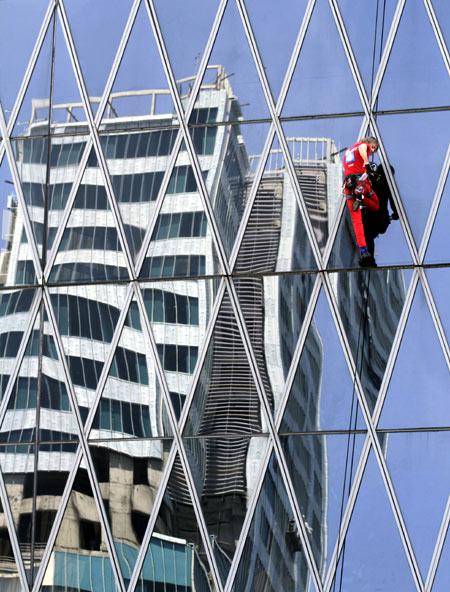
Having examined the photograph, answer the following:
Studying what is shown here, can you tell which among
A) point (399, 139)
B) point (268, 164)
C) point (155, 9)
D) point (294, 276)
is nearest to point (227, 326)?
point (294, 276)

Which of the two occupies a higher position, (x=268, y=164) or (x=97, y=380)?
(x=268, y=164)

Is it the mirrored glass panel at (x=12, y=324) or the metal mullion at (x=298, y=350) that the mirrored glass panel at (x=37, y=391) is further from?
the metal mullion at (x=298, y=350)

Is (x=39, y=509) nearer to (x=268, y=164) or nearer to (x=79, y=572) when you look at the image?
(x=79, y=572)

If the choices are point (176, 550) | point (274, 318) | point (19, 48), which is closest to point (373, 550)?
point (176, 550)

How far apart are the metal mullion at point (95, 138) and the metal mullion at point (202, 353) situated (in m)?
1.65

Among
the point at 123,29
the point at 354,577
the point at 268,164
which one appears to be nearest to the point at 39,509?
the point at 354,577

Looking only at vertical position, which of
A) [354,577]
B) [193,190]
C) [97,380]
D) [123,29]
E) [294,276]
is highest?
[123,29]

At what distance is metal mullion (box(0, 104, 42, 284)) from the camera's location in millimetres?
25172

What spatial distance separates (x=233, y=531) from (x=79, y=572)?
2837 mm

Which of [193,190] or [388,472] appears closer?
[388,472]

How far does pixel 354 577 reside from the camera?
23.1 meters

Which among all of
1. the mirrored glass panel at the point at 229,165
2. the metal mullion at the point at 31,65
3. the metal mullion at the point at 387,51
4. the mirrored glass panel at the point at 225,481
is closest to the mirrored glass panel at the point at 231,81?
the mirrored glass panel at the point at 229,165

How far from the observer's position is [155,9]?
25609mm

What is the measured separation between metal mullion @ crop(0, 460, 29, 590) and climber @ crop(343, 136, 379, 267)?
760cm
